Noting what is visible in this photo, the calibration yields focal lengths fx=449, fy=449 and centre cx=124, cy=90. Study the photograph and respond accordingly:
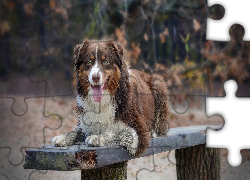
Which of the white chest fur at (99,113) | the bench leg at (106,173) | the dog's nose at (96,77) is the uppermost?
the dog's nose at (96,77)

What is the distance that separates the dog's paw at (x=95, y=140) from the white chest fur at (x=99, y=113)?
0.17 m

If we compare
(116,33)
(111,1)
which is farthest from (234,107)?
(111,1)

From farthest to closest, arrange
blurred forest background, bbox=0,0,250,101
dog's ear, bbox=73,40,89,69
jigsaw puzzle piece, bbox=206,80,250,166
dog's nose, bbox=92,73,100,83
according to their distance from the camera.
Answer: blurred forest background, bbox=0,0,250,101
jigsaw puzzle piece, bbox=206,80,250,166
dog's ear, bbox=73,40,89,69
dog's nose, bbox=92,73,100,83

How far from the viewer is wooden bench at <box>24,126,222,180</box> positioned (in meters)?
3.40

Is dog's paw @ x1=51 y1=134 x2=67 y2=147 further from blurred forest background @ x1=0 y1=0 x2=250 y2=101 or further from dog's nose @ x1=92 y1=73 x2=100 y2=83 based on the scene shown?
blurred forest background @ x1=0 y1=0 x2=250 y2=101

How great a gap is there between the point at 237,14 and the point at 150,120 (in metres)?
1.32

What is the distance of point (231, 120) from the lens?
12.6ft

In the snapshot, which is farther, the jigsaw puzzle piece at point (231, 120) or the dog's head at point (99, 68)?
the jigsaw puzzle piece at point (231, 120)

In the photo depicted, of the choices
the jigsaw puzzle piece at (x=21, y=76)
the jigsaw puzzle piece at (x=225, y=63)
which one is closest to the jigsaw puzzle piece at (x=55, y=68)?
the jigsaw puzzle piece at (x=21, y=76)

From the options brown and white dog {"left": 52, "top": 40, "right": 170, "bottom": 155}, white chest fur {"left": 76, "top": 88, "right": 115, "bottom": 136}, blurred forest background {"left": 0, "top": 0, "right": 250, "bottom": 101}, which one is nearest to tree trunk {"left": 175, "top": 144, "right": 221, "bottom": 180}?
blurred forest background {"left": 0, "top": 0, "right": 250, "bottom": 101}

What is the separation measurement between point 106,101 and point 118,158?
0.49 m

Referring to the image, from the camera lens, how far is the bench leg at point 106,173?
3926mm

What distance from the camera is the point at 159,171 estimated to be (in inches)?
238

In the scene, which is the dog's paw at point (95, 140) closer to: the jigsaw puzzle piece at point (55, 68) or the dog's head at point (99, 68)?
the dog's head at point (99, 68)
